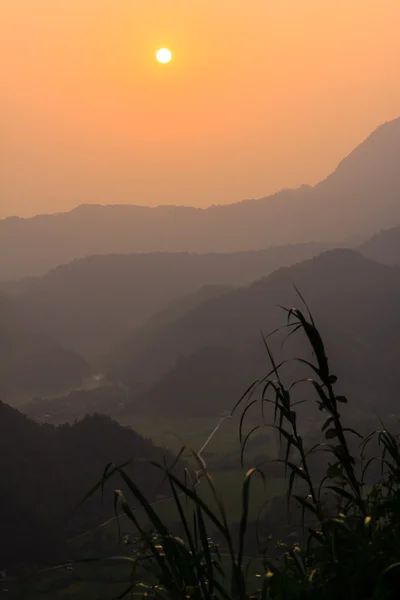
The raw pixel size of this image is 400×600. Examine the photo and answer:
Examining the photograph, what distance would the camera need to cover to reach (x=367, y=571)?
2930mm

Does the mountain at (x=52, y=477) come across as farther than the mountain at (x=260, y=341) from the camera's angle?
No

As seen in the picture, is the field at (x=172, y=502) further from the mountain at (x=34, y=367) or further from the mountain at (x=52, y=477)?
the mountain at (x=34, y=367)

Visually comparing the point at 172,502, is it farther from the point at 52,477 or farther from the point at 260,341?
the point at 260,341

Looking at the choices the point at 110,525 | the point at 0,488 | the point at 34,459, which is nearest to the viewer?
the point at 0,488

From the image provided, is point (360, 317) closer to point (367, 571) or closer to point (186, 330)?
point (186, 330)

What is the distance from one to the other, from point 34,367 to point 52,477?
9583 cm

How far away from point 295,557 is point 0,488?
52.1 m

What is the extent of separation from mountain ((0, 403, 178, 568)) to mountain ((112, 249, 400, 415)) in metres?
39.2

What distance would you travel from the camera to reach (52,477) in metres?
57.1

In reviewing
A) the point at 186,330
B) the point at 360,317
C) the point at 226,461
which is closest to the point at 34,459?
the point at 226,461

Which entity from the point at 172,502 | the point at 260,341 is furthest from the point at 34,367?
the point at 172,502

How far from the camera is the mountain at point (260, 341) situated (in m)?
110

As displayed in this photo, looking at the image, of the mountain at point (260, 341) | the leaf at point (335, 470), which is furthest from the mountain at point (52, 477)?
the leaf at point (335, 470)

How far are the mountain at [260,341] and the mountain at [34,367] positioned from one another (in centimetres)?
1120
